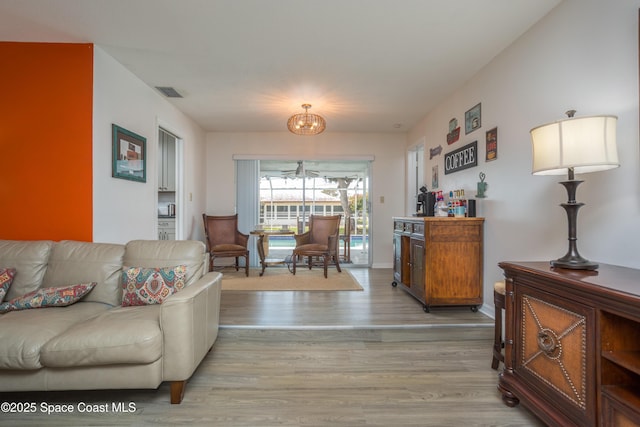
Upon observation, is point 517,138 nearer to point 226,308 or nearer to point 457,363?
point 457,363

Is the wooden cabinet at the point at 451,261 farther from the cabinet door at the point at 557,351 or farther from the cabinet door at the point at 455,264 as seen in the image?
the cabinet door at the point at 557,351

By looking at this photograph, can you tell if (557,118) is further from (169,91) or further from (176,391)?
(169,91)

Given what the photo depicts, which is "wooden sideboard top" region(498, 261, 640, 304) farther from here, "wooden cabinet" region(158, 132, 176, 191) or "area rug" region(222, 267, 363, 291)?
"wooden cabinet" region(158, 132, 176, 191)

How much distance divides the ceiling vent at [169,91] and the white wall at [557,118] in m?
3.34

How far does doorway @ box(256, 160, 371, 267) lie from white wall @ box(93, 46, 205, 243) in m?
2.20

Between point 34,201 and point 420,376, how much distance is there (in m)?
3.34

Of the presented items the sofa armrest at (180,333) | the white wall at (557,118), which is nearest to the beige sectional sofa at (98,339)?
the sofa armrest at (180,333)

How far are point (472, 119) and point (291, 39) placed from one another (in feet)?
6.50

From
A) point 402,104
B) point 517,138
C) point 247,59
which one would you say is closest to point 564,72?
point 517,138

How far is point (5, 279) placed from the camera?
75.4 inches

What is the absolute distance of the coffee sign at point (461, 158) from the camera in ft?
9.59

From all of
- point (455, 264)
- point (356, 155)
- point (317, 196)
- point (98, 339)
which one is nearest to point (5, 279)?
point (98, 339)

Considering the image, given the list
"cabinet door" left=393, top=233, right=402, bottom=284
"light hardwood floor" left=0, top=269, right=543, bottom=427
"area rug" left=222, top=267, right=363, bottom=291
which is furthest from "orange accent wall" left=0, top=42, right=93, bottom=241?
"cabinet door" left=393, top=233, right=402, bottom=284

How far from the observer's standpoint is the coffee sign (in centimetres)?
292
